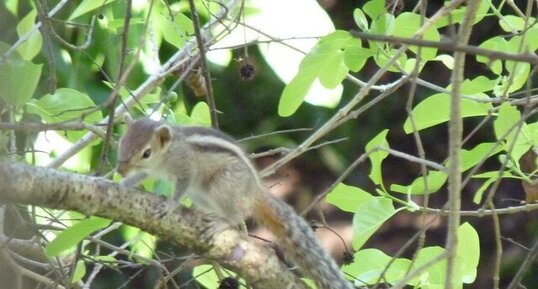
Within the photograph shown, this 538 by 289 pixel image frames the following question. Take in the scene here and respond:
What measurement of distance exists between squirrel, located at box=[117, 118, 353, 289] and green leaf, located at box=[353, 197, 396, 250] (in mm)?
163

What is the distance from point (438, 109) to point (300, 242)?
424mm

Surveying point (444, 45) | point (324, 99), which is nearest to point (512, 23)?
point (324, 99)

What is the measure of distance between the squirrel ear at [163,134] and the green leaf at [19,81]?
0.43 metres

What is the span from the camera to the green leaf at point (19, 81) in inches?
83.7

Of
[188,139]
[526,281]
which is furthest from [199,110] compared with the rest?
[526,281]

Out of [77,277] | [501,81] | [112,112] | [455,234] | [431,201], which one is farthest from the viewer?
[431,201]

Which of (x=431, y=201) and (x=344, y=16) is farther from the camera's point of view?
(x=431, y=201)

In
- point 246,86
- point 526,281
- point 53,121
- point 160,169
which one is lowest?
point 526,281

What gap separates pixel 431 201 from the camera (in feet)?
15.6

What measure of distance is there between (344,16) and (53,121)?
225 centimetres

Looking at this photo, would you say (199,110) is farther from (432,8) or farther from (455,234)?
(432,8)

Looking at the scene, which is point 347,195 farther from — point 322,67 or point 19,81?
point 19,81

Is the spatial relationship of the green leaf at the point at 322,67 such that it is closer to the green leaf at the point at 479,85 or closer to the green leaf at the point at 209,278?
the green leaf at the point at 479,85

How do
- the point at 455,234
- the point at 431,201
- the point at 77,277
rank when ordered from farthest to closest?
the point at 431,201 → the point at 77,277 → the point at 455,234
